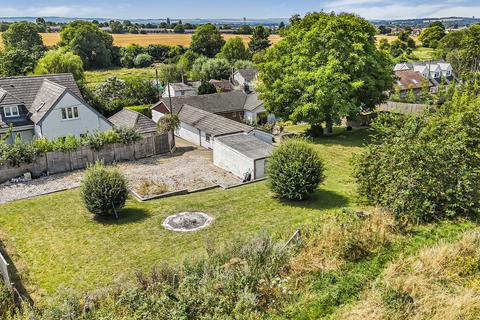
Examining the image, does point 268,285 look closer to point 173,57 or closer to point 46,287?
point 46,287

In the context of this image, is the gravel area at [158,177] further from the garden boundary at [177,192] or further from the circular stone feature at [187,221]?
the circular stone feature at [187,221]

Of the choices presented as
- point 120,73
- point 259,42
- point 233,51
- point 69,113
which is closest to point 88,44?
point 120,73

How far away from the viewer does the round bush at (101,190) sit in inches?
701

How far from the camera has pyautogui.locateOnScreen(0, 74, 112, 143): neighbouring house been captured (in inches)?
1182

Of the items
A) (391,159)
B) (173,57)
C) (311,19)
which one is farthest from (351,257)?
(173,57)

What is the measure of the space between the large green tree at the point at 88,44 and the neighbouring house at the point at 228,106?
60.9 metres

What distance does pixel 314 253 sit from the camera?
36.8 feet

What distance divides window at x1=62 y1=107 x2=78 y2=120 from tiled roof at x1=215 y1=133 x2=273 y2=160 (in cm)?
1184

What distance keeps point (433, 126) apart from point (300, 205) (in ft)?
23.2

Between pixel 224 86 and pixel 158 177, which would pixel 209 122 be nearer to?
pixel 158 177

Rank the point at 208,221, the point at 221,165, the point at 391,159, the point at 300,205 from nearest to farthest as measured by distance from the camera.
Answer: the point at 391,159 → the point at 208,221 → the point at 300,205 → the point at 221,165

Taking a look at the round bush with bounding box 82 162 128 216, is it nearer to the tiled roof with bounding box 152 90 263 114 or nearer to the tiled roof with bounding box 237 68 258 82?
the tiled roof with bounding box 152 90 263 114

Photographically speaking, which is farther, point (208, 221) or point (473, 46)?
point (473, 46)

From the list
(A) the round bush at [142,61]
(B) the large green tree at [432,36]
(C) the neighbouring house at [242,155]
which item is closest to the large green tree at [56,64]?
(C) the neighbouring house at [242,155]
